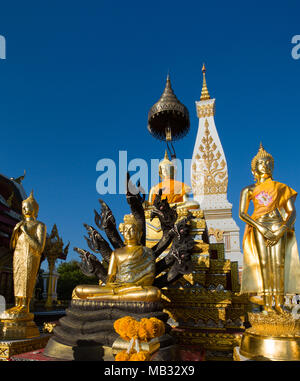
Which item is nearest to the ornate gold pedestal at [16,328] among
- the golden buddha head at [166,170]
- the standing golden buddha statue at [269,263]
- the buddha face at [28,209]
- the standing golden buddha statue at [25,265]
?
the standing golden buddha statue at [25,265]

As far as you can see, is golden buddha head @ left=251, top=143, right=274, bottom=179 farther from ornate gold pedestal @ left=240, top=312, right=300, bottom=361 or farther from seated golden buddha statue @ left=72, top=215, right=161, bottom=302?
seated golden buddha statue @ left=72, top=215, right=161, bottom=302

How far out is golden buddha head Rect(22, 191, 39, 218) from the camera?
16.1 feet

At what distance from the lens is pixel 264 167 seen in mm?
4035

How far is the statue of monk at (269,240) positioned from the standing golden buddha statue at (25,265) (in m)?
3.33

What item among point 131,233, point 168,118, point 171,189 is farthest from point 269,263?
point 168,118

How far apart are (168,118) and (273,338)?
1069 cm

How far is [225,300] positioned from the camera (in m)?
4.84

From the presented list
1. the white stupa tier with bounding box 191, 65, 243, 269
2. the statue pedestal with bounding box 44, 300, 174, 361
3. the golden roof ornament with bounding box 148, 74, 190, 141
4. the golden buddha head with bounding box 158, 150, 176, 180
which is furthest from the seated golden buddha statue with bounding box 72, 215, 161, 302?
the white stupa tier with bounding box 191, 65, 243, 269

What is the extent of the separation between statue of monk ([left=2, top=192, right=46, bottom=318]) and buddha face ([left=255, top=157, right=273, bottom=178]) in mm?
3705

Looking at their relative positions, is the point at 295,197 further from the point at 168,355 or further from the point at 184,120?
the point at 184,120

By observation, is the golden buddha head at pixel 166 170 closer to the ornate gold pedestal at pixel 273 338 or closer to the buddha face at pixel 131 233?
the buddha face at pixel 131 233

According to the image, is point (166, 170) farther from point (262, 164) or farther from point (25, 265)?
point (25, 265)

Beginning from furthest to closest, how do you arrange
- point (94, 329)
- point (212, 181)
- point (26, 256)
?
point (212, 181)
point (26, 256)
point (94, 329)
